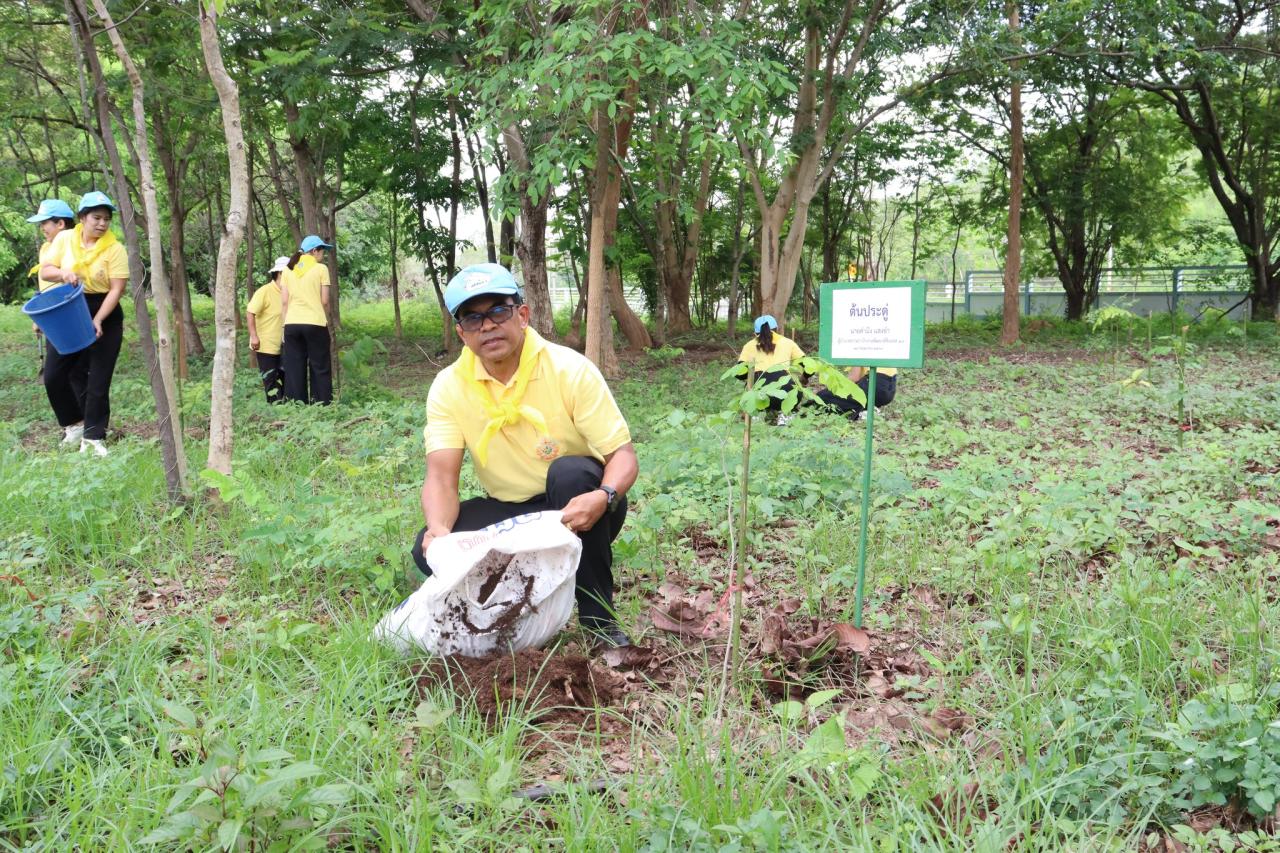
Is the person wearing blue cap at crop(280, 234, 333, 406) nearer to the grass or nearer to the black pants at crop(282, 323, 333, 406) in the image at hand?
the black pants at crop(282, 323, 333, 406)

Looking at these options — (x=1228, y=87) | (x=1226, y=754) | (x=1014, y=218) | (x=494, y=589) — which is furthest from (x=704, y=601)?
(x=1228, y=87)

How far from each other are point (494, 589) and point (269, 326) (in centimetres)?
623

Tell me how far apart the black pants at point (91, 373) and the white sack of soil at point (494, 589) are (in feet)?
13.3

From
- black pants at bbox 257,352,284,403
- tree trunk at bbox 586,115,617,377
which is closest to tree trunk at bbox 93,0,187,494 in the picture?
black pants at bbox 257,352,284,403

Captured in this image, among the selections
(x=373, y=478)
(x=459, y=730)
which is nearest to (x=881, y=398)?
(x=373, y=478)

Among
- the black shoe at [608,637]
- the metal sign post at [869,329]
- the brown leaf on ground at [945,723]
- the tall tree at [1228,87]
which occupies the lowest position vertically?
the brown leaf on ground at [945,723]

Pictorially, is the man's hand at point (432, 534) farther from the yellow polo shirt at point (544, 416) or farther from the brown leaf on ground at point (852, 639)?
the brown leaf on ground at point (852, 639)

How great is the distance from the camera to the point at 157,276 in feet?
12.4

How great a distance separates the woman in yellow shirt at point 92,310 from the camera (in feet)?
17.0

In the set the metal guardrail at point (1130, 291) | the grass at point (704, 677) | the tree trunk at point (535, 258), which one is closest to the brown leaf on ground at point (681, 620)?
the grass at point (704, 677)

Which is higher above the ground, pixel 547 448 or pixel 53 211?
pixel 53 211

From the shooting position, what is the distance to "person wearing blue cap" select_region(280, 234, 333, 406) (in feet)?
24.0

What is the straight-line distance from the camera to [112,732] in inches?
83.0

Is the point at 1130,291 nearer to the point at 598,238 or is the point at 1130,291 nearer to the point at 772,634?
the point at 598,238
